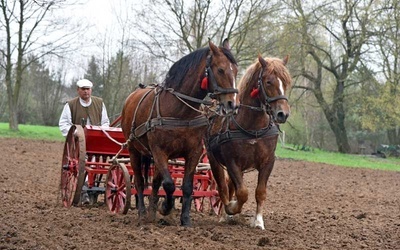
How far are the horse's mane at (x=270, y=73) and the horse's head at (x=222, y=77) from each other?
79 centimetres

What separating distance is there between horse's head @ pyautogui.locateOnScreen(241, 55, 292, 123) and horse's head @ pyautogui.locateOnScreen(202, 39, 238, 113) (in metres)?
0.71

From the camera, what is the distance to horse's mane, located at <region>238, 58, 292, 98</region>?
6629 millimetres

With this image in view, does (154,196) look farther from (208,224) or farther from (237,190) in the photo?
(237,190)

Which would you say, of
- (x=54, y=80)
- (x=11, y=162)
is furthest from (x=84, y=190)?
(x=54, y=80)

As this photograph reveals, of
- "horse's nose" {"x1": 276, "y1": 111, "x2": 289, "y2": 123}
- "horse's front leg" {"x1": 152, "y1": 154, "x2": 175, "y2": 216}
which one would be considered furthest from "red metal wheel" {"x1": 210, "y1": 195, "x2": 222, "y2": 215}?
"horse's nose" {"x1": 276, "y1": 111, "x2": 289, "y2": 123}

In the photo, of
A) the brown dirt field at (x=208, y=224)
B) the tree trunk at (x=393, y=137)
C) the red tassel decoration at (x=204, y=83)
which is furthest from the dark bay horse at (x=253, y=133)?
the tree trunk at (x=393, y=137)

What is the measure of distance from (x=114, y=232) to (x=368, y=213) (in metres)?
4.73

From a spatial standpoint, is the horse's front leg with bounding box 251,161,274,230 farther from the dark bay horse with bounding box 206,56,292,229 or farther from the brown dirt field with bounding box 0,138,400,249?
the brown dirt field with bounding box 0,138,400,249

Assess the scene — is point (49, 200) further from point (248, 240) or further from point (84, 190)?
point (248, 240)

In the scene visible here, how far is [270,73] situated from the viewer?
664 centimetres

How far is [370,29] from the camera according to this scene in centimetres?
3083

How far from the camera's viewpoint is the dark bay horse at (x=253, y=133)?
6637mm

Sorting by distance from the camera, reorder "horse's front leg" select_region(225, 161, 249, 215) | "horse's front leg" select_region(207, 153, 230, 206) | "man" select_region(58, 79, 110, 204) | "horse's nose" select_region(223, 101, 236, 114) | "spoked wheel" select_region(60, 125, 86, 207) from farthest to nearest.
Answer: "man" select_region(58, 79, 110, 204) → "spoked wheel" select_region(60, 125, 86, 207) → "horse's front leg" select_region(207, 153, 230, 206) → "horse's front leg" select_region(225, 161, 249, 215) → "horse's nose" select_region(223, 101, 236, 114)

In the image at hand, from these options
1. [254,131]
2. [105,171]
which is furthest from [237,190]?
[105,171]
